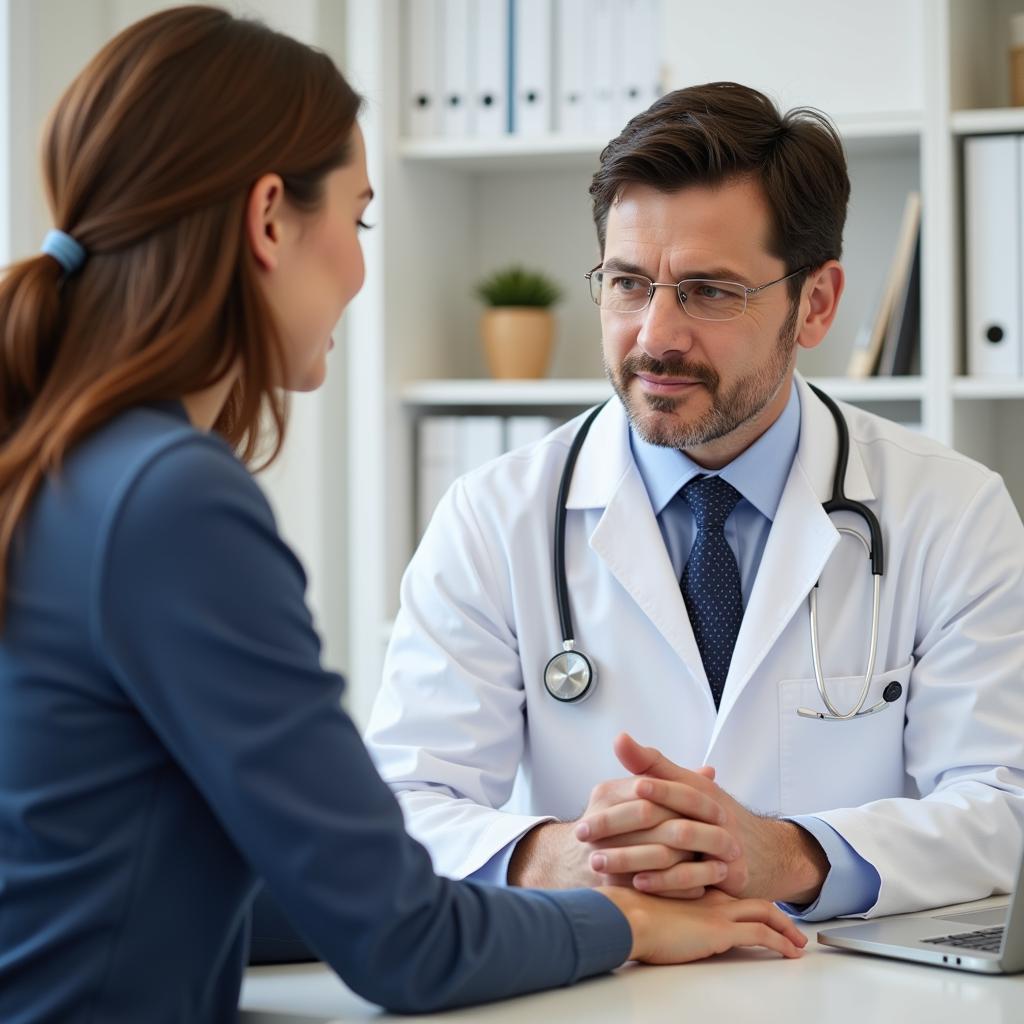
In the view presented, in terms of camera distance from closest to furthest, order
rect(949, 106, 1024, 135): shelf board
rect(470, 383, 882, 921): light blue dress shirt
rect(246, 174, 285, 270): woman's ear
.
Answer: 1. rect(246, 174, 285, 270): woman's ear
2. rect(470, 383, 882, 921): light blue dress shirt
3. rect(949, 106, 1024, 135): shelf board

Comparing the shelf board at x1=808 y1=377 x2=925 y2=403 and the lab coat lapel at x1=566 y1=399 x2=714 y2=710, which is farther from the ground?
the shelf board at x1=808 y1=377 x2=925 y2=403

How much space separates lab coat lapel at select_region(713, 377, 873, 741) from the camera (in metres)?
1.58

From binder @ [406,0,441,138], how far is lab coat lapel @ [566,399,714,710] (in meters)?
1.16

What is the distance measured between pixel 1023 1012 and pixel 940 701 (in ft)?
2.07

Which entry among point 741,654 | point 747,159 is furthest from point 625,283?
point 741,654

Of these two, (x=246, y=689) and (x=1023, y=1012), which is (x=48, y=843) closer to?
(x=246, y=689)

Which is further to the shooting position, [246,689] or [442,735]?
[442,735]

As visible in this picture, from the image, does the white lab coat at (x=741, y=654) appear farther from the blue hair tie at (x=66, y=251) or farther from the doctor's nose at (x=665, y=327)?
the blue hair tie at (x=66, y=251)

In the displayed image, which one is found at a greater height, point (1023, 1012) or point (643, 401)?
point (643, 401)

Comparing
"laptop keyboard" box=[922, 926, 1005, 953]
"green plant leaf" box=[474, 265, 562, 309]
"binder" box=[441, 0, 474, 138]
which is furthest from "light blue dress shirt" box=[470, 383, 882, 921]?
"binder" box=[441, 0, 474, 138]

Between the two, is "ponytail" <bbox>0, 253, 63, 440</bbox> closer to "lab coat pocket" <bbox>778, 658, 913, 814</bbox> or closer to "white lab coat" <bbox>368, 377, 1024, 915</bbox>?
"white lab coat" <bbox>368, 377, 1024, 915</bbox>

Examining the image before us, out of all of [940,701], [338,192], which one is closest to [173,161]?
[338,192]

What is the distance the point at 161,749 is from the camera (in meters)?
0.88

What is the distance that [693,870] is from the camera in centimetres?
118
